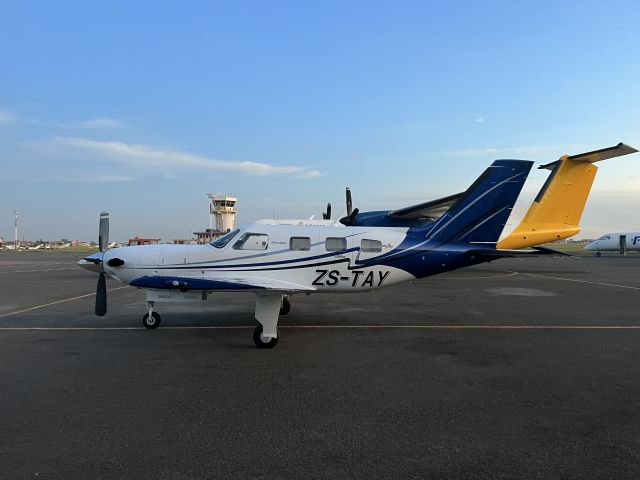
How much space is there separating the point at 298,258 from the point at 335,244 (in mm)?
914

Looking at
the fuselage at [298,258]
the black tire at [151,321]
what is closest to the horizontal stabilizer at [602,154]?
the fuselage at [298,258]

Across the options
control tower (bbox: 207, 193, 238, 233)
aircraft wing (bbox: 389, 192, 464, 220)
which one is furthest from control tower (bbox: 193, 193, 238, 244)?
aircraft wing (bbox: 389, 192, 464, 220)

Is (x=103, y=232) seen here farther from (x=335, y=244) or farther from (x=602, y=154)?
(x=602, y=154)

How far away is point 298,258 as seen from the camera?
9094 mm

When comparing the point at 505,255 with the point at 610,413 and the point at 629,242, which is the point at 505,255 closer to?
the point at 610,413

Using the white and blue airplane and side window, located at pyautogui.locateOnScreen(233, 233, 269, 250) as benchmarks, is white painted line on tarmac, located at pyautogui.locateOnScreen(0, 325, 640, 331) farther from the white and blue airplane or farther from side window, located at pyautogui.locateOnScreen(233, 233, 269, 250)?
side window, located at pyautogui.locateOnScreen(233, 233, 269, 250)

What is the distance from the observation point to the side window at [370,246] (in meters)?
9.26

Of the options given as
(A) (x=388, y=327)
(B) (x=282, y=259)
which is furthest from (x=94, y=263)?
(A) (x=388, y=327)

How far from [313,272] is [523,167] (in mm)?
5955

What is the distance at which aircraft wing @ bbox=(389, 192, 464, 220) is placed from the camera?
23.0m

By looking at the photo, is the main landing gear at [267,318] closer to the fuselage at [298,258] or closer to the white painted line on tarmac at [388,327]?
the fuselage at [298,258]

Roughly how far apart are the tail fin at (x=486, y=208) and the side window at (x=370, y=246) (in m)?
1.34

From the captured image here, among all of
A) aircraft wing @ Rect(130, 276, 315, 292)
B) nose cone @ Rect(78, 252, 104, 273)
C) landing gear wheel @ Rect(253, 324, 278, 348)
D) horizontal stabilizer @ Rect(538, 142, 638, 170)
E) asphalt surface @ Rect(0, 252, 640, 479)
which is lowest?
asphalt surface @ Rect(0, 252, 640, 479)

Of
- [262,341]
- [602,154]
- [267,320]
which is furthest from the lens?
[602,154]
